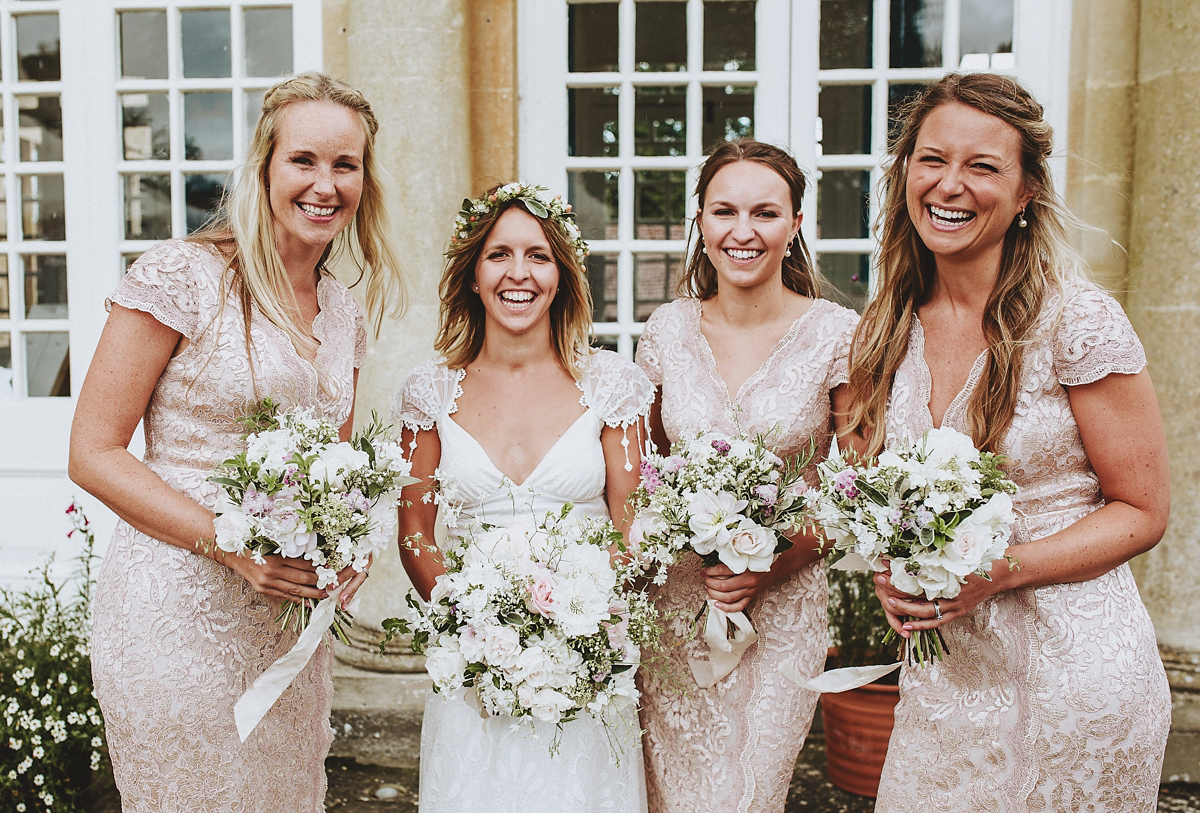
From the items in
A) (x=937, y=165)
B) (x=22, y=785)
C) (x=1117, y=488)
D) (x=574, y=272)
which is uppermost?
(x=937, y=165)

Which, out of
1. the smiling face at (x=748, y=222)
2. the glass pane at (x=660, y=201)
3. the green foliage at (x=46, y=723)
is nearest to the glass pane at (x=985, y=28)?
the glass pane at (x=660, y=201)

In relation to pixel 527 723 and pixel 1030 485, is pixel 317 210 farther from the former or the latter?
pixel 1030 485

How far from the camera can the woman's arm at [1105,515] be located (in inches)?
90.4

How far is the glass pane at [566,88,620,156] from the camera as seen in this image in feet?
17.1

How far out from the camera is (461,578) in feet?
8.14

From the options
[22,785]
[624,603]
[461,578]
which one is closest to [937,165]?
[624,603]

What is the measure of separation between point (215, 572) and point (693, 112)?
143 inches

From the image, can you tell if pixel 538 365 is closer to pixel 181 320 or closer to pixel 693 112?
pixel 181 320

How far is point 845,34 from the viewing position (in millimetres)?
5090

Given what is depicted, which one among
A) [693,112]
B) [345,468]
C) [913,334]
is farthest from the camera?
[693,112]

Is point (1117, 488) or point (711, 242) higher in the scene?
point (711, 242)

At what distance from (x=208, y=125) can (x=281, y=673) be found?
3910 mm

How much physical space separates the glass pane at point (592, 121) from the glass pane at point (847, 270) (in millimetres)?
→ 1352

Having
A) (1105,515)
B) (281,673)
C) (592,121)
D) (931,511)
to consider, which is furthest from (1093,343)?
(592,121)
